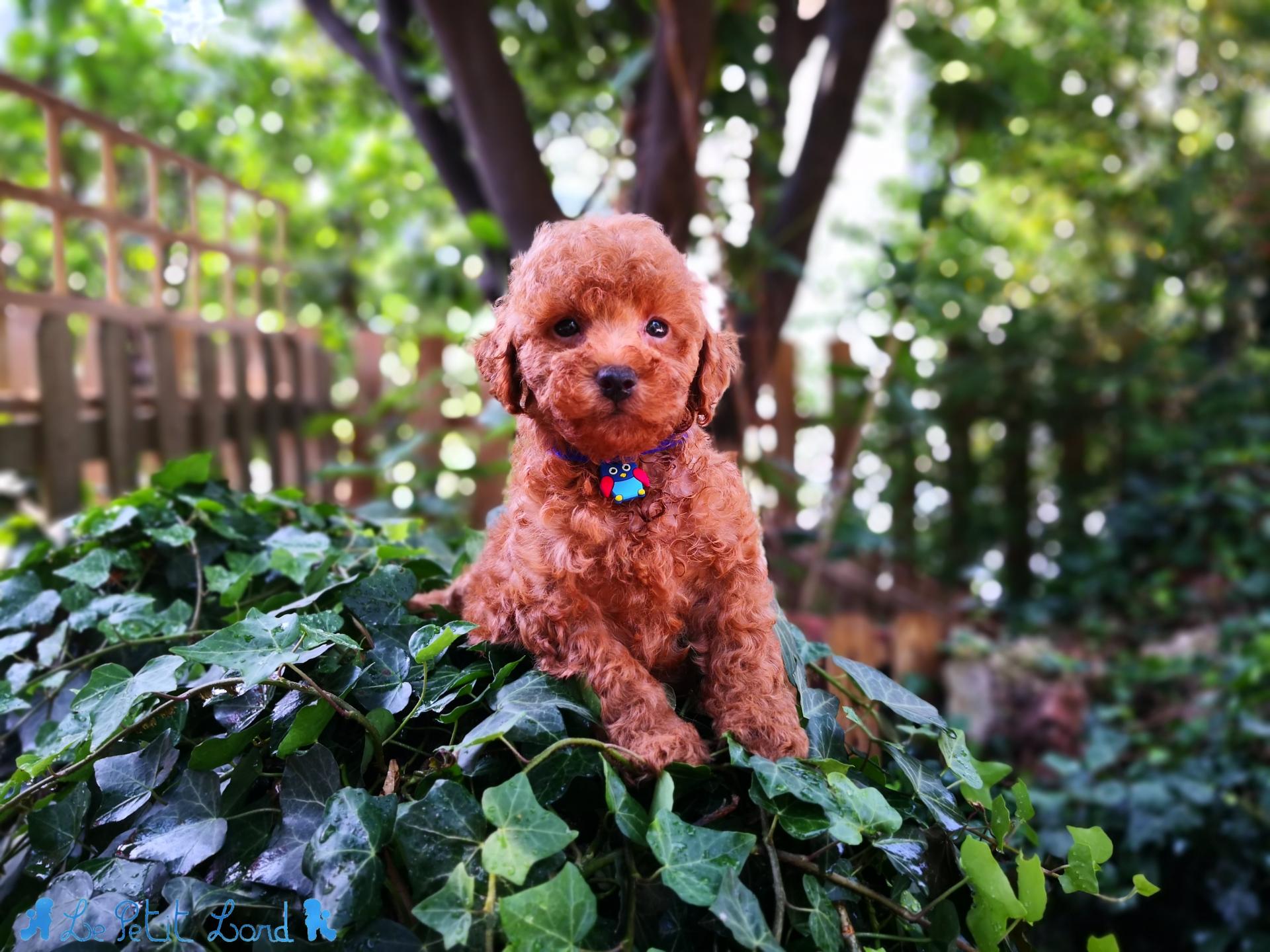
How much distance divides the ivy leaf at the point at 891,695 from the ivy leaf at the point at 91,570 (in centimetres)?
104

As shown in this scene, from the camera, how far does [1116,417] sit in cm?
491

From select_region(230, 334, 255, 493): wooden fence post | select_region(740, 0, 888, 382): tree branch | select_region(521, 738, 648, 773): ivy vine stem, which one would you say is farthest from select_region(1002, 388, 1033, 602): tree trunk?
select_region(521, 738, 648, 773): ivy vine stem

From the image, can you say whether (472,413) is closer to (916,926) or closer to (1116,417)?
(916,926)

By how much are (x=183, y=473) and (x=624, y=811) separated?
1076mm

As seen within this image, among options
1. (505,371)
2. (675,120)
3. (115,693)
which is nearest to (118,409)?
(675,120)

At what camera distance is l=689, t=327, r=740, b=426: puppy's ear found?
3.30 ft

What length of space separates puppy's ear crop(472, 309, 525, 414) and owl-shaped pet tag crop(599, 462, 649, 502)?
→ 12 cm

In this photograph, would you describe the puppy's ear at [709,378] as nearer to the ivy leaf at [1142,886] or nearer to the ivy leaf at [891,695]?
the ivy leaf at [891,695]

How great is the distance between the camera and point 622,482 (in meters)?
0.97

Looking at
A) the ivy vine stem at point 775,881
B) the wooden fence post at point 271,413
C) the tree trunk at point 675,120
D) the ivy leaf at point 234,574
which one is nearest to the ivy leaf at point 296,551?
the ivy leaf at point 234,574

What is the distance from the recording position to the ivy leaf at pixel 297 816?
89 centimetres

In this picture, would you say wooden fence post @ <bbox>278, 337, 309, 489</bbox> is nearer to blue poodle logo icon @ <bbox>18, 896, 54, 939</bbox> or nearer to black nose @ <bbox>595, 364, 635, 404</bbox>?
blue poodle logo icon @ <bbox>18, 896, 54, 939</bbox>

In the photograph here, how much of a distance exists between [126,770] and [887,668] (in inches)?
103

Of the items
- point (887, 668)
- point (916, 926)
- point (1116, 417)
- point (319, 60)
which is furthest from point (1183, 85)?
point (916, 926)
